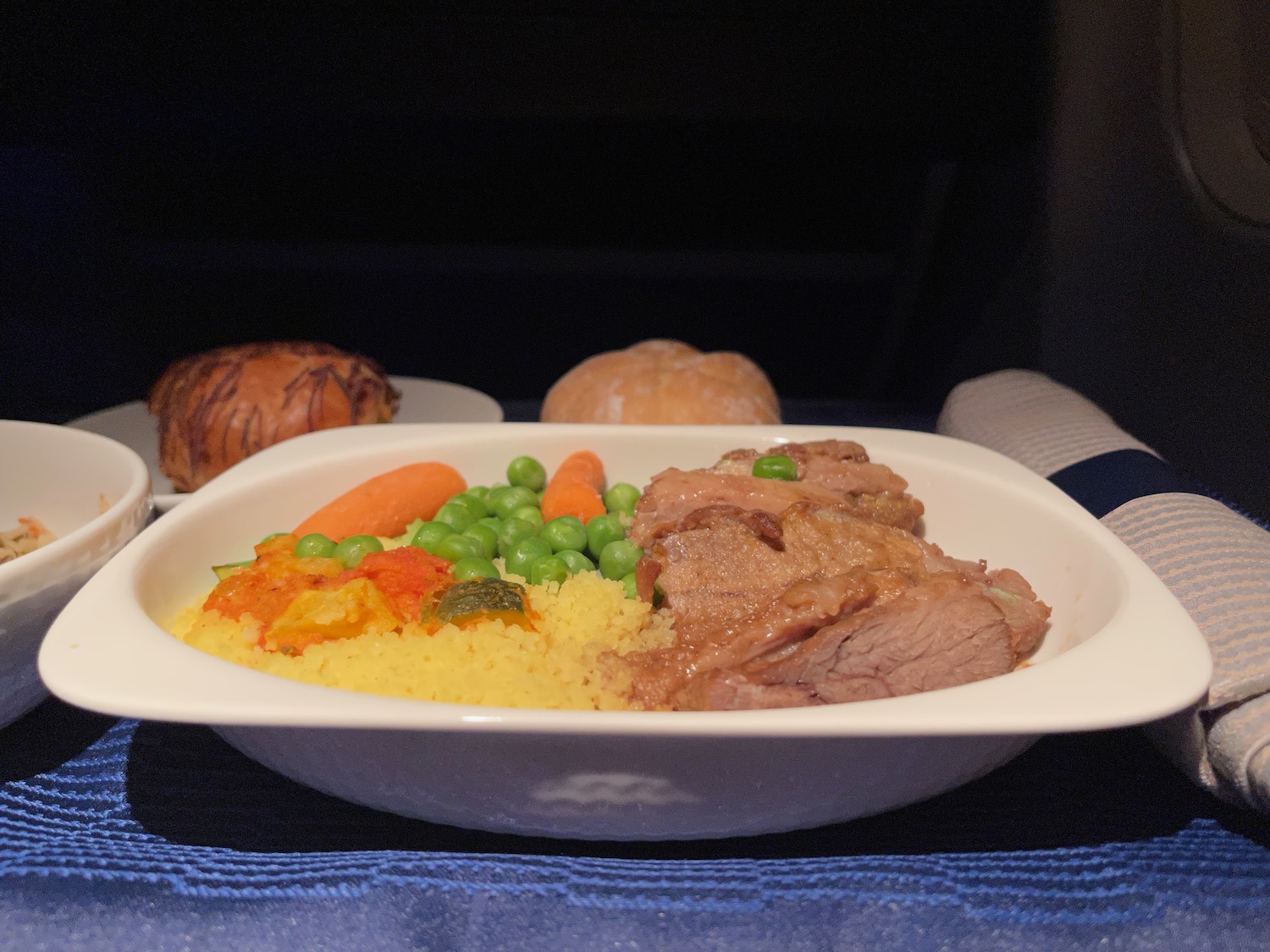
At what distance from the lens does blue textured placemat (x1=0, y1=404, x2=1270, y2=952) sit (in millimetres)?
957

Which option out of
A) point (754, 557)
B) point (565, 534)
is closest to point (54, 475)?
point (565, 534)

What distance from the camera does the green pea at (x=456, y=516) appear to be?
167 cm

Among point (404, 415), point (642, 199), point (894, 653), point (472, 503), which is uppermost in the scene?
point (642, 199)

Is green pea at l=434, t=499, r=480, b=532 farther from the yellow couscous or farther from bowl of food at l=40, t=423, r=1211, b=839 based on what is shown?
the yellow couscous

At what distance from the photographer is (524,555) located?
4.99 feet

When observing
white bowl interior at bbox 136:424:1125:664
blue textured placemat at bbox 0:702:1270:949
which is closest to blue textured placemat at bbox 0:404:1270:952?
blue textured placemat at bbox 0:702:1270:949

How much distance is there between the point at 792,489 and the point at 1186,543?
62cm

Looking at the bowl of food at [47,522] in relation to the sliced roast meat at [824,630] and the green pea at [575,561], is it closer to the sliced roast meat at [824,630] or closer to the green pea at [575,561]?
the green pea at [575,561]

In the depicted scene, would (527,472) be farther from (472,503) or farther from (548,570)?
(548,570)

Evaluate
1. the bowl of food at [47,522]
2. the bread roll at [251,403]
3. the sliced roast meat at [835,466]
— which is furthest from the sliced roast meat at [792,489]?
the bread roll at [251,403]

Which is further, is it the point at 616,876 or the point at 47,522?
the point at 47,522

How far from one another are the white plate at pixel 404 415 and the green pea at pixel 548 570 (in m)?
0.91

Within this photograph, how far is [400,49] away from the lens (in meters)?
2.41

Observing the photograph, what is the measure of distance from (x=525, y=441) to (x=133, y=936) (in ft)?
3.68
